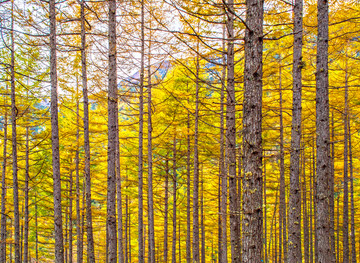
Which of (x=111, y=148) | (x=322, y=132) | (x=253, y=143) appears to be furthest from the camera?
(x=111, y=148)

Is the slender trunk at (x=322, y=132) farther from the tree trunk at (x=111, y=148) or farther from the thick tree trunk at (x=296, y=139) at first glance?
the tree trunk at (x=111, y=148)

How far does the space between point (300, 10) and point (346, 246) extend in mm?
10200

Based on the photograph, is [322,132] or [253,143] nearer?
[253,143]

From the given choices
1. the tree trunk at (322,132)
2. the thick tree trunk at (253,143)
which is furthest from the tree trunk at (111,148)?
the tree trunk at (322,132)

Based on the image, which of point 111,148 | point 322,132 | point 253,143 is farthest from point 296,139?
point 111,148

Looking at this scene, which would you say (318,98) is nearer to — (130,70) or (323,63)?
(323,63)

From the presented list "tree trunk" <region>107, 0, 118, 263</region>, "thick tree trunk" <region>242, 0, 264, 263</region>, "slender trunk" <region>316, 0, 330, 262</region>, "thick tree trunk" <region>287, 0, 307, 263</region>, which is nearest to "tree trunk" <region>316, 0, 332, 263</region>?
"slender trunk" <region>316, 0, 330, 262</region>

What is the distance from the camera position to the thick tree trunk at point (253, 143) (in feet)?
11.4

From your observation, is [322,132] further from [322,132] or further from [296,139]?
[296,139]

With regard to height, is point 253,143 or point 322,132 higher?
point 322,132

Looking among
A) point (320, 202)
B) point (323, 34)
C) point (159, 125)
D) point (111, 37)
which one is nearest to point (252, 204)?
point (320, 202)

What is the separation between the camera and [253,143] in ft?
11.6

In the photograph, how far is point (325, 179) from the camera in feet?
18.1

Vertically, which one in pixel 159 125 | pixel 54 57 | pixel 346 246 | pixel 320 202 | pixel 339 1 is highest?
pixel 339 1
